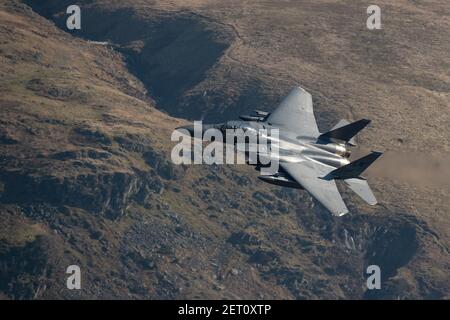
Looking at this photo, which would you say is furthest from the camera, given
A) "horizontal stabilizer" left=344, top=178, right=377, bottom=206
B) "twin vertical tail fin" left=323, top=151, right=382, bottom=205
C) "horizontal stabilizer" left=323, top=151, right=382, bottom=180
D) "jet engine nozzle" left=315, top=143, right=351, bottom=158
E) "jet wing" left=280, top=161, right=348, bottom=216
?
"jet engine nozzle" left=315, top=143, right=351, bottom=158

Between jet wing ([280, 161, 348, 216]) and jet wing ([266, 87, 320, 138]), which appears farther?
jet wing ([266, 87, 320, 138])

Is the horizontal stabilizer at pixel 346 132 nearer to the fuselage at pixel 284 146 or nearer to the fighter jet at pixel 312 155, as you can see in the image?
the fighter jet at pixel 312 155

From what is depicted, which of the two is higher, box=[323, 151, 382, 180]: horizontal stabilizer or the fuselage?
the fuselage

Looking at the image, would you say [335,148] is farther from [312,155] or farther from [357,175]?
[357,175]

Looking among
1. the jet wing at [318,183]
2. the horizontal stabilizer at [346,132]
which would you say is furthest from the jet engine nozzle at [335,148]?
the jet wing at [318,183]

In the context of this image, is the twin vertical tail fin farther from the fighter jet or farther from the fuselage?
the fuselage

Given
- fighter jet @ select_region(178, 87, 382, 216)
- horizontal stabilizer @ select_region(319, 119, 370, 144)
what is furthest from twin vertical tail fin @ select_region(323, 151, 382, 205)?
horizontal stabilizer @ select_region(319, 119, 370, 144)

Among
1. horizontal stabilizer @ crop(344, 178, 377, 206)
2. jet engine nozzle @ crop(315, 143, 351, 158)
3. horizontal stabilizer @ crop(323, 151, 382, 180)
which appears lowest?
horizontal stabilizer @ crop(344, 178, 377, 206)
